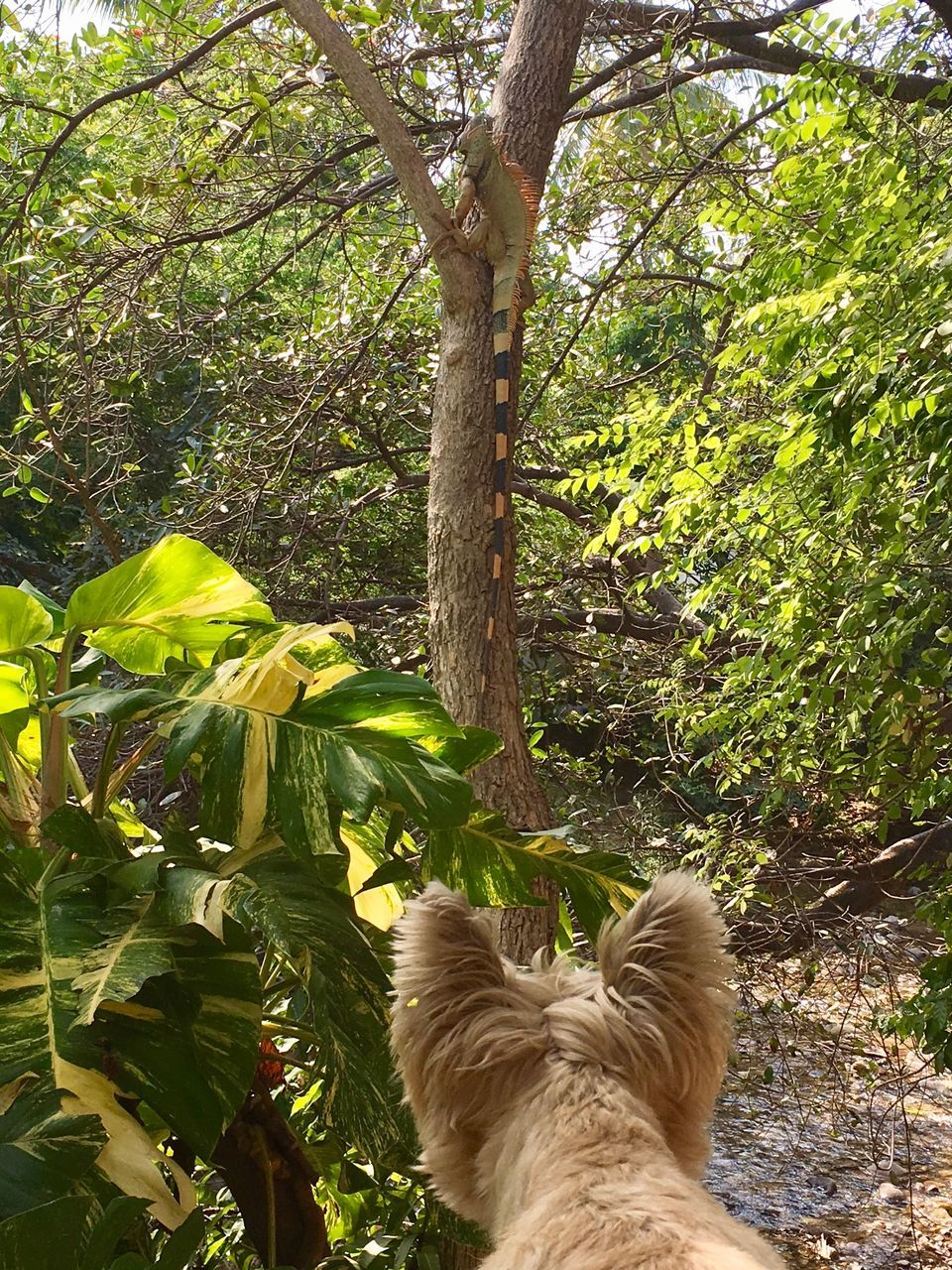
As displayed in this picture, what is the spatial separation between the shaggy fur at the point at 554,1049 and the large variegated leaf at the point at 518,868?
1.01 feet

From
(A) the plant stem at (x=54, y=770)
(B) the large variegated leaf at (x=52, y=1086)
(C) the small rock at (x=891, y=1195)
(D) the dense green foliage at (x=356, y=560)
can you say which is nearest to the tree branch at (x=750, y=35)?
(D) the dense green foliage at (x=356, y=560)

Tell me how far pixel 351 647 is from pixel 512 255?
5.87ft

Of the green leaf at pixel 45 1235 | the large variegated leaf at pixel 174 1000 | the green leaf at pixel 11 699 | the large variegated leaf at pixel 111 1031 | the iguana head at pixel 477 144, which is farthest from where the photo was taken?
the iguana head at pixel 477 144

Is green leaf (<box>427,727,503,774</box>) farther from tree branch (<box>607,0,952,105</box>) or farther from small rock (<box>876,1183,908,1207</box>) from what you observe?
small rock (<box>876,1183,908,1207</box>)

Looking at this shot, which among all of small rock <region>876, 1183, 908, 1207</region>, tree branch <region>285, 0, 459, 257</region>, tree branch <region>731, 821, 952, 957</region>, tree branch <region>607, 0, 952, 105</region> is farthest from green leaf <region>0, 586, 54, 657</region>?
small rock <region>876, 1183, 908, 1207</region>

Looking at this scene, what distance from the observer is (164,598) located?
133 cm

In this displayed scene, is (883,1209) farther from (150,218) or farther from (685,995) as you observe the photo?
(150,218)

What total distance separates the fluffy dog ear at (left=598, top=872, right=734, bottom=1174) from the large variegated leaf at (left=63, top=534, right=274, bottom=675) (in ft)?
2.35

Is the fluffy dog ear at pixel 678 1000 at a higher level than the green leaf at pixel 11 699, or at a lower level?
lower

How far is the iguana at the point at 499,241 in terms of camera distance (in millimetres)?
2201

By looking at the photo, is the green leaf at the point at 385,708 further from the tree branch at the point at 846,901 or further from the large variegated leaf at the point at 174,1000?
the tree branch at the point at 846,901

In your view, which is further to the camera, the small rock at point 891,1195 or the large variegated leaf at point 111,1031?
the small rock at point 891,1195

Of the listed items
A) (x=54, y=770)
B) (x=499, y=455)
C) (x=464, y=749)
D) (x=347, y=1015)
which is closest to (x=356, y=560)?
(x=499, y=455)

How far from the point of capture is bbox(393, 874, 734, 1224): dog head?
0.86m
